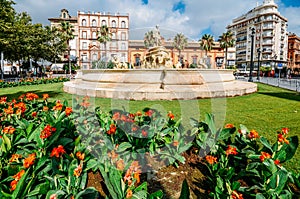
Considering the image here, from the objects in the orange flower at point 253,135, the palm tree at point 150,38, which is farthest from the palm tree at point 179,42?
the orange flower at point 253,135

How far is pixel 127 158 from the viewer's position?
3053mm

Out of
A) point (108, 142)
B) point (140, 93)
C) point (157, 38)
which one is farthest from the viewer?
point (157, 38)

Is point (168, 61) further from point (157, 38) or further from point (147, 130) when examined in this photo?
point (147, 130)

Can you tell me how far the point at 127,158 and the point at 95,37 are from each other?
70.4 meters

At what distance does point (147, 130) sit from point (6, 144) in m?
1.85

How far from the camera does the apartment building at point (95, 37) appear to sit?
6725 cm

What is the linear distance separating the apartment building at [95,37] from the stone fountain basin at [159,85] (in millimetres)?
56660

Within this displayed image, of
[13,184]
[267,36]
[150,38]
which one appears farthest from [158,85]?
[267,36]

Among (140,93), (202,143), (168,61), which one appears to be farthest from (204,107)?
(168,61)

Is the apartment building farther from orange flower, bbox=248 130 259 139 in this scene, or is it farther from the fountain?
orange flower, bbox=248 130 259 139

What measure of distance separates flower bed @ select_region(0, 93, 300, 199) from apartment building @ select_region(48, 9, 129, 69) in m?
65.0

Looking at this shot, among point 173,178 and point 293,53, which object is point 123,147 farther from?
point 293,53

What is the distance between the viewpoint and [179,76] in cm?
1110

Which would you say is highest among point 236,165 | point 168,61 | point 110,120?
point 168,61
